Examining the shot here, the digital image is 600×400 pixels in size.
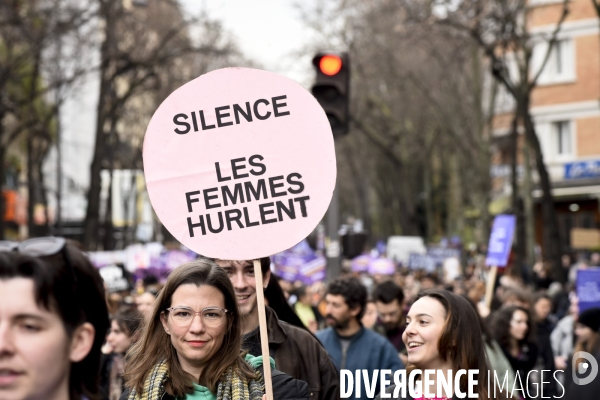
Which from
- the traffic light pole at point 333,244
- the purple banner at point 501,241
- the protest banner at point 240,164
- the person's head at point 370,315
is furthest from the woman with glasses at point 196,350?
the purple banner at point 501,241

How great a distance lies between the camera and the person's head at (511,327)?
8.71 metres

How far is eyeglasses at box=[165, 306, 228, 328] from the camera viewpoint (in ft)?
13.7

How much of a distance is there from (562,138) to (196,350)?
1654 inches

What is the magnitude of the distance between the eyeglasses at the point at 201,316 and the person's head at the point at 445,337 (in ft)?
2.76

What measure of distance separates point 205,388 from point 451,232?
47.2 m

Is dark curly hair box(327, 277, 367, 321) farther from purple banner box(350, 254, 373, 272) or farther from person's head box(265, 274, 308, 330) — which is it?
purple banner box(350, 254, 373, 272)

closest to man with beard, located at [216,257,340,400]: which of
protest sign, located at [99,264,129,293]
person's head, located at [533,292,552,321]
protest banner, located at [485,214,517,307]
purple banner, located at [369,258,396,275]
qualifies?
person's head, located at [533,292,552,321]

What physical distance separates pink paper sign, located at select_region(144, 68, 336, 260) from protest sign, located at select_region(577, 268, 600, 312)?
6.53 m

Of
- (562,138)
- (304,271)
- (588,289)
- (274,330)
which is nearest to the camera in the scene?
(274,330)

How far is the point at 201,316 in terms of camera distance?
420cm

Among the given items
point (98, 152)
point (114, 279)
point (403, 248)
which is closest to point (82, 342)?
point (114, 279)

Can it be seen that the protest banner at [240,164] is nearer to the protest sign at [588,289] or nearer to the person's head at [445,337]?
the person's head at [445,337]

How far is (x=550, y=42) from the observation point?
21.5 m

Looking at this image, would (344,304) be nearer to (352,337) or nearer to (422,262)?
Result: (352,337)
